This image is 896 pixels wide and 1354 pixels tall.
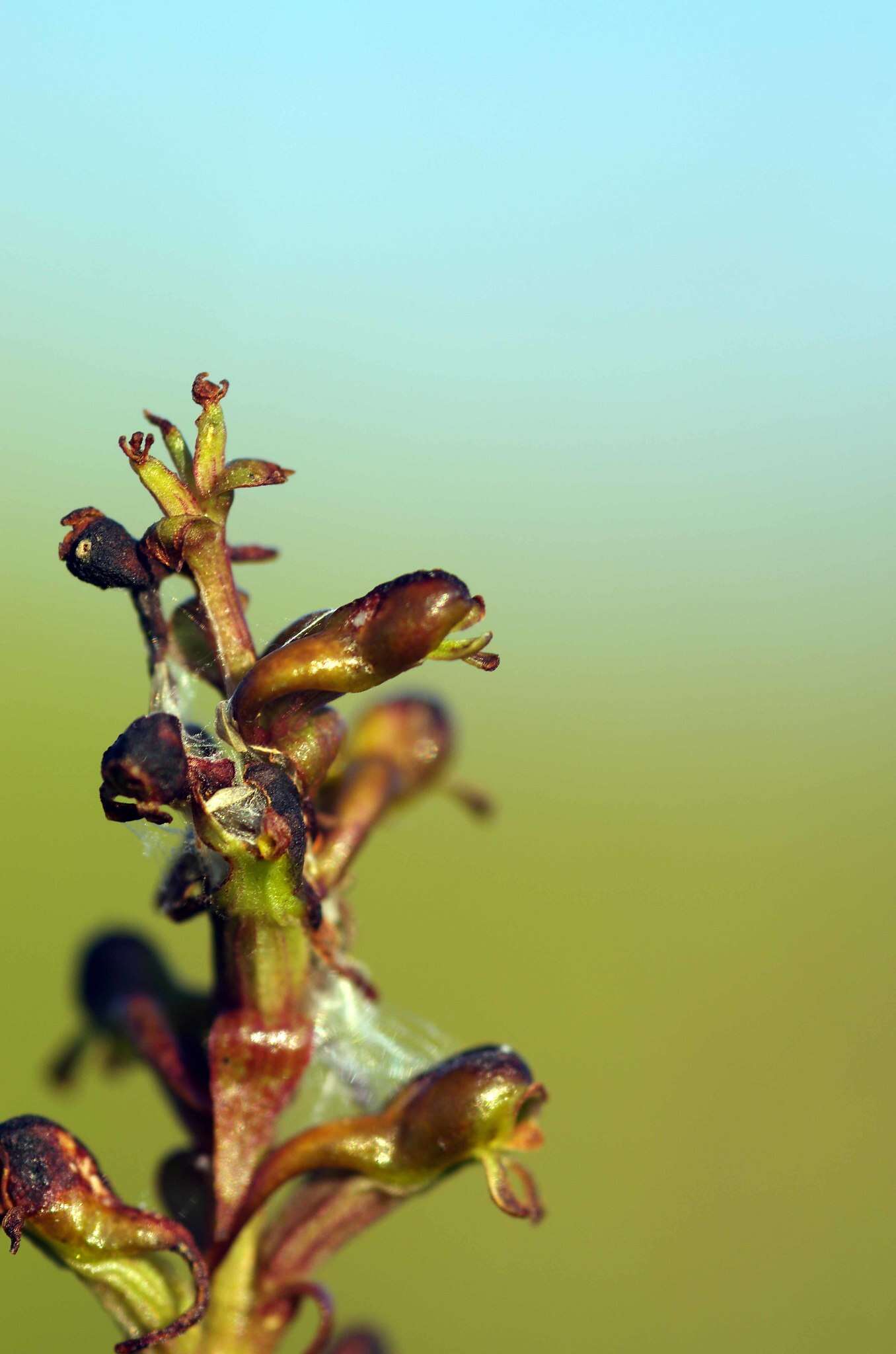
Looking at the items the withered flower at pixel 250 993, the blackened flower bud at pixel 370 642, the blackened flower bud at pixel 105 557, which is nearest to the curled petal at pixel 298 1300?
the withered flower at pixel 250 993

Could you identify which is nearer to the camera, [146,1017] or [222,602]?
[222,602]

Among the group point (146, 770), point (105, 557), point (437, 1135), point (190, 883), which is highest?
point (105, 557)

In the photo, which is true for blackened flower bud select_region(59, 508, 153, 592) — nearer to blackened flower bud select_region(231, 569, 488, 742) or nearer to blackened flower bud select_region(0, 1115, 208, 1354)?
blackened flower bud select_region(231, 569, 488, 742)

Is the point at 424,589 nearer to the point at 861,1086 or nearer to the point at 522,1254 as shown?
the point at 522,1254

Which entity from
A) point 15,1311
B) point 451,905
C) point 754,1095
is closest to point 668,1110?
point 754,1095

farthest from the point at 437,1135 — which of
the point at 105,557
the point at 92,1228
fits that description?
the point at 105,557

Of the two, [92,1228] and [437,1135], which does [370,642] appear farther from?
[92,1228]
